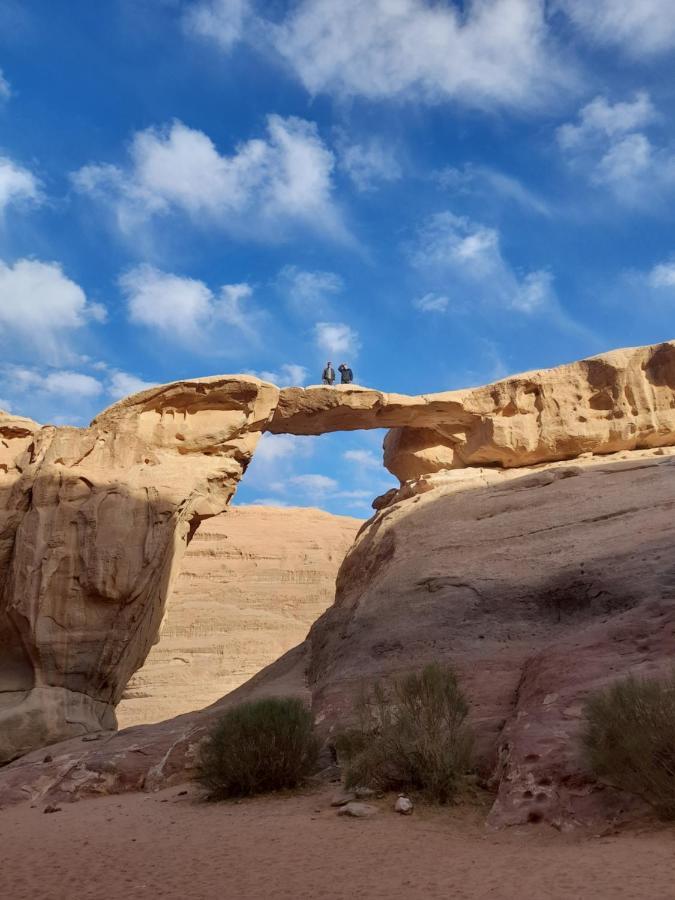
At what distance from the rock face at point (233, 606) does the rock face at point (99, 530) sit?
15640 millimetres

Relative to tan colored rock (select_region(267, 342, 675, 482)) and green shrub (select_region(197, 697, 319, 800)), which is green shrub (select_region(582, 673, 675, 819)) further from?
tan colored rock (select_region(267, 342, 675, 482))

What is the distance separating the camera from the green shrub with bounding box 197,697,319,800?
24.6 ft

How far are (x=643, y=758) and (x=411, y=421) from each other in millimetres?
11651

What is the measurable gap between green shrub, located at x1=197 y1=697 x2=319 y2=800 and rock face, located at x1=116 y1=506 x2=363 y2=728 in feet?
75.0

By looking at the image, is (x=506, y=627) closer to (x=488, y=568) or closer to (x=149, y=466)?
(x=488, y=568)

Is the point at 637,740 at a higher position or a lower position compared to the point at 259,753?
higher

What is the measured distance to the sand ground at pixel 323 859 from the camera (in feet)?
14.3

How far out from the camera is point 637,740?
17.4 ft

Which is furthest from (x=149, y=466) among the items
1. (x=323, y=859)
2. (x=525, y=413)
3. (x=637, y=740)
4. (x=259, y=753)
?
(x=637, y=740)

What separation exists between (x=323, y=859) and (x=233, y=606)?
30.3 metres

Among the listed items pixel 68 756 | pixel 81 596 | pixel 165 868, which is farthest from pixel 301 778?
pixel 81 596

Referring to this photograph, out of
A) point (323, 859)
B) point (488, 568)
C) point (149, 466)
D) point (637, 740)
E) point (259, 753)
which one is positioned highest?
point (149, 466)

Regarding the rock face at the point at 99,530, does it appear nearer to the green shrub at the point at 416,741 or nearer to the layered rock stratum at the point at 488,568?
the layered rock stratum at the point at 488,568

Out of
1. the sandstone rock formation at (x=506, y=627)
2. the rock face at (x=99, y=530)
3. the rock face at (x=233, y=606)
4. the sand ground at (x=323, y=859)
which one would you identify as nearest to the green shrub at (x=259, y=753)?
the sand ground at (x=323, y=859)
